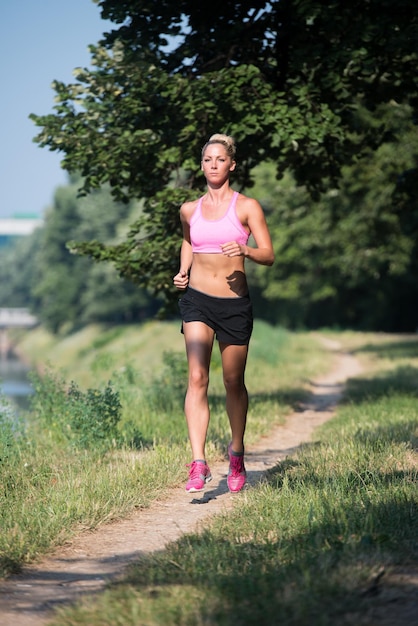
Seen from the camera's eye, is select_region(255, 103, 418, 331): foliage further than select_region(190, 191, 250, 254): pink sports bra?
Yes

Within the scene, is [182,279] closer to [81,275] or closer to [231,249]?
[231,249]

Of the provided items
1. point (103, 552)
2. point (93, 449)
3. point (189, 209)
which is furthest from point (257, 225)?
point (93, 449)

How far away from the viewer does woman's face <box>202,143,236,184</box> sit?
261 inches

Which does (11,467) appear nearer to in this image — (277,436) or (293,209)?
(277,436)

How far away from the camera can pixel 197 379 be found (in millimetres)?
6727

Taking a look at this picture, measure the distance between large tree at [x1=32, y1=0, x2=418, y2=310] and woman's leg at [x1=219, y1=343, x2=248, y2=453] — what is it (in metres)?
4.49

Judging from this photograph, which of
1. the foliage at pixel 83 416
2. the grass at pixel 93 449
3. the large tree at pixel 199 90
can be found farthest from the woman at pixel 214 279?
the large tree at pixel 199 90

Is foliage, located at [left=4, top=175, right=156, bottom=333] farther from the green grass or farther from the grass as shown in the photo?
the green grass

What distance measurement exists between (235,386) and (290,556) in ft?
7.73

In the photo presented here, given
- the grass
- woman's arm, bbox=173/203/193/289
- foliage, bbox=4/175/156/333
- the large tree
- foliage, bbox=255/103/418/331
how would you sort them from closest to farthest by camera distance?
the grass < woman's arm, bbox=173/203/193/289 < the large tree < foliage, bbox=255/103/418/331 < foliage, bbox=4/175/156/333

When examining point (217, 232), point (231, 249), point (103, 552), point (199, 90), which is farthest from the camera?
point (199, 90)

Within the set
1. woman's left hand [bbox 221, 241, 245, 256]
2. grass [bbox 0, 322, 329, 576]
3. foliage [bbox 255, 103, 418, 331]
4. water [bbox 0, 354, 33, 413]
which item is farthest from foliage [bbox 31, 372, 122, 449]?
water [bbox 0, 354, 33, 413]

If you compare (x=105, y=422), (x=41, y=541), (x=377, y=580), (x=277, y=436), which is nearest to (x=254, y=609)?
(x=377, y=580)

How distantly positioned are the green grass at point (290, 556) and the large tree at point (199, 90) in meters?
4.75
